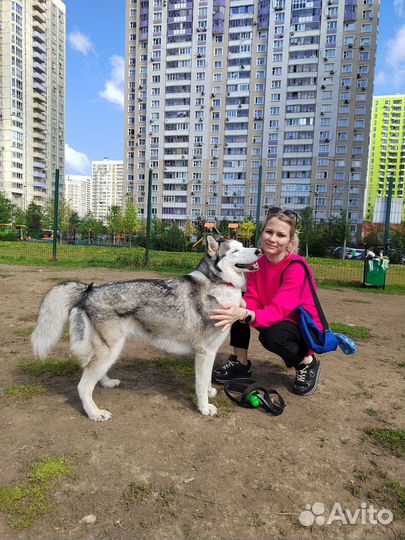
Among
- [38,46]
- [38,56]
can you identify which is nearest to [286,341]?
[38,56]

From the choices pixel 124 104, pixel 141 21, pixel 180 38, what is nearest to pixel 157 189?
pixel 124 104

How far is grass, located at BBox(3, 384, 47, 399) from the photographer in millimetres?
3734

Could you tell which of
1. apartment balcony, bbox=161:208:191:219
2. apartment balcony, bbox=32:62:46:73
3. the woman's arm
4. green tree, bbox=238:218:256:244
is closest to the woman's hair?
the woman's arm

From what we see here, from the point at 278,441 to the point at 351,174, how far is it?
242ft

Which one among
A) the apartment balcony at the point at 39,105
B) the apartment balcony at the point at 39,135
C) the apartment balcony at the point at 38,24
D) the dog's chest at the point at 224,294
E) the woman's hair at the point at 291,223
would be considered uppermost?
the apartment balcony at the point at 38,24

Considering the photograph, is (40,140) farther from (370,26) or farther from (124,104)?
(370,26)

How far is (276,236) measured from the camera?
395cm

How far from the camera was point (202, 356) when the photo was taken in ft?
11.8

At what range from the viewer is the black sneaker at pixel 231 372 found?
4.39 m

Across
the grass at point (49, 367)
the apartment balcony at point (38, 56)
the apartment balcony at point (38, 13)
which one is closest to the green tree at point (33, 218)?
the apartment balcony at point (38, 56)

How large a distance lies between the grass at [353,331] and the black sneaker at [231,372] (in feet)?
9.49

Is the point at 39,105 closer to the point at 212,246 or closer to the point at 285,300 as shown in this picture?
the point at 212,246

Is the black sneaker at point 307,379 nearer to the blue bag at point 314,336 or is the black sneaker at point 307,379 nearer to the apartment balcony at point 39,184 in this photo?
the blue bag at point 314,336

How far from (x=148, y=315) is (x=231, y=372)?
1563mm
